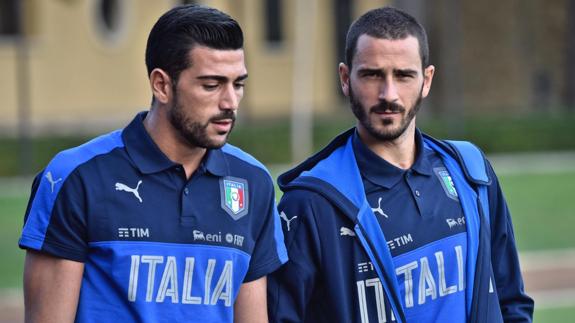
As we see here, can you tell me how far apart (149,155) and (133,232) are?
0.86 feet

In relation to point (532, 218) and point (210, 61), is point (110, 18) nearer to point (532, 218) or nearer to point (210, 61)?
point (532, 218)

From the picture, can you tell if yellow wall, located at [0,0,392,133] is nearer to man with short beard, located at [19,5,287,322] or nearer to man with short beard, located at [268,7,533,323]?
man with short beard, located at [268,7,533,323]

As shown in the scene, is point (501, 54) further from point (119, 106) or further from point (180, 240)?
point (180, 240)

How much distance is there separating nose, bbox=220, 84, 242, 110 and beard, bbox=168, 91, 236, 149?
17mm

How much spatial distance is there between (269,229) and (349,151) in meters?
0.45

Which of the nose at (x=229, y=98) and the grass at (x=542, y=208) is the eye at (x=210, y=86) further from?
the grass at (x=542, y=208)

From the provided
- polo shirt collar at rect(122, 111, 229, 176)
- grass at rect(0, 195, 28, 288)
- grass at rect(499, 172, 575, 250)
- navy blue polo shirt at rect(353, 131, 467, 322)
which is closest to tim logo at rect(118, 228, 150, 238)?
polo shirt collar at rect(122, 111, 229, 176)

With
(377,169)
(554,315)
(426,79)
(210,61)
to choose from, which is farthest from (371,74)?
(554,315)

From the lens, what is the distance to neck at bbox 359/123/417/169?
4.34m

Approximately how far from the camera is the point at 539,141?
1048 inches

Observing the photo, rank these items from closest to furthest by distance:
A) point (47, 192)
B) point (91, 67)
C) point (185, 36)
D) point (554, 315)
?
1. point (47, 192)
2. point (185, 36)
3. point (554, 315)
4. point (91, 67)

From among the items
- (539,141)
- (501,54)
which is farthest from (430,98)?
(539,141)

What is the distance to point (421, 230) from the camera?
4.24 m

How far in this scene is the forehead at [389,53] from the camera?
13.9ft
